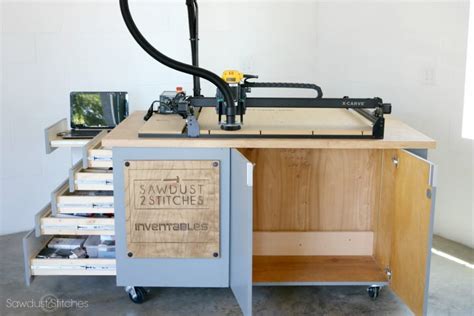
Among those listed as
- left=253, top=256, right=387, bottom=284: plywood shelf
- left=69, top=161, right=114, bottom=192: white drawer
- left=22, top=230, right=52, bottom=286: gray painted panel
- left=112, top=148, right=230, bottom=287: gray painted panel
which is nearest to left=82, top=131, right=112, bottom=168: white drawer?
left=69, top=161, right=114, bottom=192: white drawer

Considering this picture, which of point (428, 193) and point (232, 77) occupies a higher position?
point (232, 77)

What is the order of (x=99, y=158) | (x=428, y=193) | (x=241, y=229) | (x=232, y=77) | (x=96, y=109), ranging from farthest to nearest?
(x=96, y=109) < (x=99, y=158) < (x=232, y=77) < (x=241, y=229) < (x=428, y=193)

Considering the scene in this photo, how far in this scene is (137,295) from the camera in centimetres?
239

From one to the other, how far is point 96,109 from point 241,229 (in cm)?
122

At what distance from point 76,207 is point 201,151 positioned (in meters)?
0.56

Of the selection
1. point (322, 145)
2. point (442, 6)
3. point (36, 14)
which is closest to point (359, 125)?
point (322, 145)

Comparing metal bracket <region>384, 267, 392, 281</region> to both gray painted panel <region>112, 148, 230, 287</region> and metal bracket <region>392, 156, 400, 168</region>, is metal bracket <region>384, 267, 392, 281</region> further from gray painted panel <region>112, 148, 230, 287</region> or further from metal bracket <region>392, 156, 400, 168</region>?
gray painted panel <region>112, 148, 230, 287</region>

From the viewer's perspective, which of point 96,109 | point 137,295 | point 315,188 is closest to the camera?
point 137,295

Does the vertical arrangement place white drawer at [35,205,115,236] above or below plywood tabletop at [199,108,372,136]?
below

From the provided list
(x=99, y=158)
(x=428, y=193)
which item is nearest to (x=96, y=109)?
(x=99, y=158)

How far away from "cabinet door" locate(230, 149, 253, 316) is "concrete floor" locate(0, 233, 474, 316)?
0.30m

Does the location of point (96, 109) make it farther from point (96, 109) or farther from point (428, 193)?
point (428, 193)

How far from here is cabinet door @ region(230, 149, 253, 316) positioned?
1.89 metres

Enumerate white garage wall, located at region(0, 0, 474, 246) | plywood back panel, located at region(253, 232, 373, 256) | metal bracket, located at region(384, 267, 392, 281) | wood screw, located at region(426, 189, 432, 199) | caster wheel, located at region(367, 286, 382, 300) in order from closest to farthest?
wood screw, located at region(426, 189, 432, 199) < metal bracket, located at region(384, 267, 392, 281) < caster wheel, located at region(367, 286, 382, 300) < plywood back panel, located at region(253, 232, 373, 256) < white garage wall, located at region(0, 0, 474, 246)
